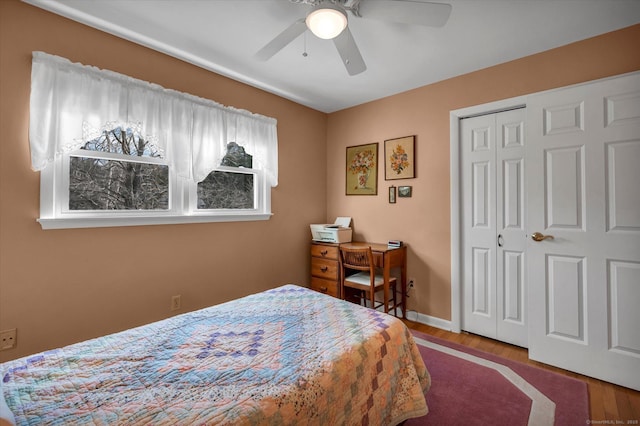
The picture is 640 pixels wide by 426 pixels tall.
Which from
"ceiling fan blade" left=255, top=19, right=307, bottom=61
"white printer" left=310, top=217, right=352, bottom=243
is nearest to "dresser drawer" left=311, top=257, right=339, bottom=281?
"white printer" left=310, top=217, right=352, bottom=243

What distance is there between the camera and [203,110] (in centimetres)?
259

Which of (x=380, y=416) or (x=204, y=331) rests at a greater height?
(x=204, y=331)

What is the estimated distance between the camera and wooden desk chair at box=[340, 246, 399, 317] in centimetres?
284

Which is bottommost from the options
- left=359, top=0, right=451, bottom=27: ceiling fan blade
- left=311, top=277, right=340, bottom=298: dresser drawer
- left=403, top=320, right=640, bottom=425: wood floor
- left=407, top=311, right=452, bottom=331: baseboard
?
left=403, top=320, right=640, bottom=425: wood floor

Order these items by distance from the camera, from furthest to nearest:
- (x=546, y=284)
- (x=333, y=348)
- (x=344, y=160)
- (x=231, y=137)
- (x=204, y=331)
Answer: (x=344, y=160)
(x=231, y=137)
(x=546, y=284)
(x=204, y=331)
(x=333, y=348)

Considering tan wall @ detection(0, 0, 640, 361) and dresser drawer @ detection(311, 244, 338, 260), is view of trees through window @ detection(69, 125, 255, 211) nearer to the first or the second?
tan wall @ detection(0, 0, 640, 361)

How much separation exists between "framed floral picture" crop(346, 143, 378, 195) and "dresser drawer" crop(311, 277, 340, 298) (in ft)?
3.79

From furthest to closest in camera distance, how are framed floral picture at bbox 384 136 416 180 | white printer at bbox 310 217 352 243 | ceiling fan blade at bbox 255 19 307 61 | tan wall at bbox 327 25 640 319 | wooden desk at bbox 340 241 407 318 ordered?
white printer at bbox 310 217 352 243 < framed floral picture at bbox 384 136 416 180 < wooden desk at bbox 340 241 407 318 < tan wall at bbox 327 25 640 319 < ceiling fan blade at bbox 255 19 307 61

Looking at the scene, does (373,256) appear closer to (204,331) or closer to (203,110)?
(204,331)

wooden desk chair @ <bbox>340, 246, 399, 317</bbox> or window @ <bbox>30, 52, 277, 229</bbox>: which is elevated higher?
window @ <bbox>30, 52, 277, 229</bbox>

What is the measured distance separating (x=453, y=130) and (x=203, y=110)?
2390 mm

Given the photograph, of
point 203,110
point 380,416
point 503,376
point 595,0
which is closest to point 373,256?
point 503,376

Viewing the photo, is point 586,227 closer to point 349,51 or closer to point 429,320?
point 429,320

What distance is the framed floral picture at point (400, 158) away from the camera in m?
3.14
